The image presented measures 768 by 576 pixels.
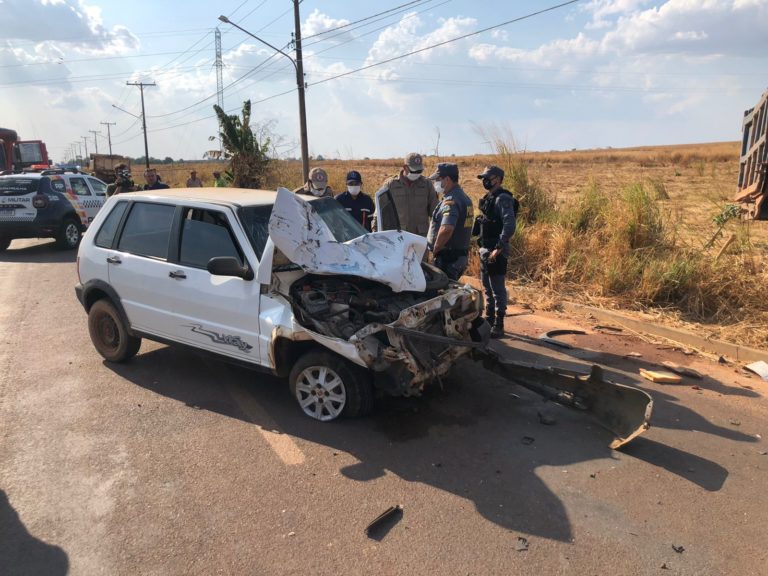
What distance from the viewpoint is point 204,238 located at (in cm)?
473

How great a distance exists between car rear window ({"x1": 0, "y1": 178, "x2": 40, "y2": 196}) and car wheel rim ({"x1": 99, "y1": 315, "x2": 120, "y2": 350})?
8689mm

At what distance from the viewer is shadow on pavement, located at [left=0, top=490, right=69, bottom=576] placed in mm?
2779

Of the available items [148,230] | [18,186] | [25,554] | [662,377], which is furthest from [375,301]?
[18,186]

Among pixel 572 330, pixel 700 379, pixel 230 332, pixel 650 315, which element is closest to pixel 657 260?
pixel 650 315

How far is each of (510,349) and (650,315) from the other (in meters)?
2.11

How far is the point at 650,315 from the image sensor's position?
6.89m

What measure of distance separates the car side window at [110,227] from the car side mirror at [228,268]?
1.64 m

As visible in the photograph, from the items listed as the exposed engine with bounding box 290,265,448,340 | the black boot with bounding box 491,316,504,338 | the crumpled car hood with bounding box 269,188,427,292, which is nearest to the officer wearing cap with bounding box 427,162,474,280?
the black boot with bounding box 491,316,504,338

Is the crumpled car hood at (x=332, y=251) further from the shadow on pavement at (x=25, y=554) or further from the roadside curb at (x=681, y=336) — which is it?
the roadside curb at (x=681, y=336)

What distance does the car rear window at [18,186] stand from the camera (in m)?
12.1

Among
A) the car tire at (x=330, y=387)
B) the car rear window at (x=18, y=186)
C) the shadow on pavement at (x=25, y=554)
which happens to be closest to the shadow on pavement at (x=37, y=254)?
the car rear window at (x=18, y=186)

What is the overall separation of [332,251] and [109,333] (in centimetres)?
274

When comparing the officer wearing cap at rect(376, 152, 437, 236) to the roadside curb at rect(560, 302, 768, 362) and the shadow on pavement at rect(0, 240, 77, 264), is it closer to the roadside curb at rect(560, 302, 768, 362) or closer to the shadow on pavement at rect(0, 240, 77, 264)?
the roadside curb at rect(560, 302, 768, 362)

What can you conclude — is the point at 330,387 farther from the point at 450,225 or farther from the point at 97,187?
the point at 97,187
